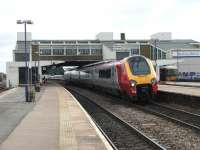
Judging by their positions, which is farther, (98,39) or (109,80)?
(98,39)

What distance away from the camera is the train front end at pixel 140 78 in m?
33.3

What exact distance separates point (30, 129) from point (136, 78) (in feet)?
51.5

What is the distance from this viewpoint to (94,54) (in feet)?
367

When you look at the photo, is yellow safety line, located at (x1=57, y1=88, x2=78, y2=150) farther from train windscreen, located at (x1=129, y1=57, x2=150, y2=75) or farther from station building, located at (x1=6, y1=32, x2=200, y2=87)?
station building, located at (x1=6, y1=32, x2=200, y2=87)

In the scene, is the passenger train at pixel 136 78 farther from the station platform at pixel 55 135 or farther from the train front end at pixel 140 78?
the station platform at pixel 55 135

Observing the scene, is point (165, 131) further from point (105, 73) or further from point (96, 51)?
point (96, 51)

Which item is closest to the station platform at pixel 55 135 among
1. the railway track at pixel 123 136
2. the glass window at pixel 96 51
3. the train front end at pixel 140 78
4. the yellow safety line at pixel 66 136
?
the yellow safety line at pixel 66 136

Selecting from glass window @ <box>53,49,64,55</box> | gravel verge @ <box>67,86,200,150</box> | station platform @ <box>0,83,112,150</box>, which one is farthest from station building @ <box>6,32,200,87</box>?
station platform @ <box>0,83,112,150</box>

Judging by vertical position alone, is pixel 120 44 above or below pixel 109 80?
above

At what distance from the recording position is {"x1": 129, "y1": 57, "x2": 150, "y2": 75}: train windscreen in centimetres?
3397

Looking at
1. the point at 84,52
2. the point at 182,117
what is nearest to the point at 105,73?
the point at 182,117

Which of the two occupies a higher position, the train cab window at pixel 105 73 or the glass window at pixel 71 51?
the glass window at pixel 71 51

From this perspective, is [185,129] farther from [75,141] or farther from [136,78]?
[136,78]

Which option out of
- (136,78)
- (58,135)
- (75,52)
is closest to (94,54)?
(75,52)
